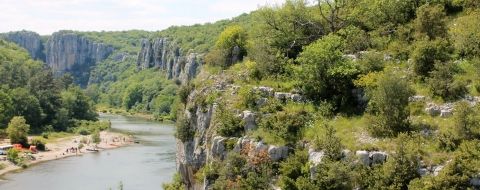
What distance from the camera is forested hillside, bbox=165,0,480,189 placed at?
30.4 meters

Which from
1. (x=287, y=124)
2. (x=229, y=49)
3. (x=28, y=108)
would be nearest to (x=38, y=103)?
(x=28, y=108)

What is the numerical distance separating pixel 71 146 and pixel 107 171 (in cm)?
2929

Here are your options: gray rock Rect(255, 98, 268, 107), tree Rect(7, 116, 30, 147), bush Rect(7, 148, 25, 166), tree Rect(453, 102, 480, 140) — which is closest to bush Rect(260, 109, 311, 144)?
gray rock Rect(255, 98, 268, 107)

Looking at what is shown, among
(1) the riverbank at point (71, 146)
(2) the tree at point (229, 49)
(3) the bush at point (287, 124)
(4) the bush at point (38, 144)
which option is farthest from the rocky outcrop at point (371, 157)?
(4) the bush at point (38, 144)

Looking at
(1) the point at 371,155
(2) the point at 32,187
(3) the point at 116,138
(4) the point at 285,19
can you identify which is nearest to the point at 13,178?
(2) the point at 32,187

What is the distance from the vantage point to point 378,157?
31109mm

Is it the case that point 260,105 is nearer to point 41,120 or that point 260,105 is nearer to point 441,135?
point 441,135

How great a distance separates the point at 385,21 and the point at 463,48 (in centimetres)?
1081

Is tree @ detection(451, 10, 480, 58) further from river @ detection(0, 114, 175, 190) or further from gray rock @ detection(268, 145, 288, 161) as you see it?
river @ detection(0, 114, 175, 190)

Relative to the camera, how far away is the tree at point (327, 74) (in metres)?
39.4

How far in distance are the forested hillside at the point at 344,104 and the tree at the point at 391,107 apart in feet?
0.20

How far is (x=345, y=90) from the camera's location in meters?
39.6

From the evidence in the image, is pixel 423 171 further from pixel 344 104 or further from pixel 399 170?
pixel 344 104

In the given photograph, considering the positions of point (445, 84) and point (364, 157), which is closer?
point (364, 157)
